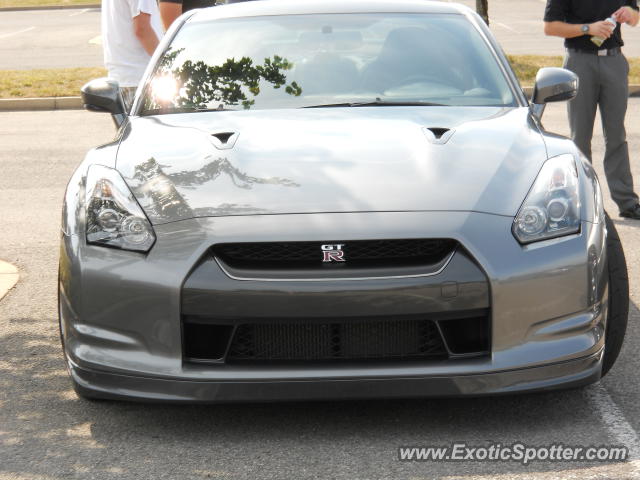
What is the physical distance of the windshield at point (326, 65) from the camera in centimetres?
501

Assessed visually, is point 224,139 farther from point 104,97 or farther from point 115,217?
point 104,97

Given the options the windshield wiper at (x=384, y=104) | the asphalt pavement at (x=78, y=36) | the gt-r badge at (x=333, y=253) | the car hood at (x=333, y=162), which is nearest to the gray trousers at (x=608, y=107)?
the windshield wiper at (x=384, y=104)

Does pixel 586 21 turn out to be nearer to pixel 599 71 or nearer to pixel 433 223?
pixel 599 71

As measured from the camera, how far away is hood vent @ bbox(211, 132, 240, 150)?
4344 mm

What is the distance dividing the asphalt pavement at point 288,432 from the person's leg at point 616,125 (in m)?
2.72

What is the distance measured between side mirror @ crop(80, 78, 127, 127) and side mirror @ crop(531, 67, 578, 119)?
1.87 m

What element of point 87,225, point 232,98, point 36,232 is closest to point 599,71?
point 232,98

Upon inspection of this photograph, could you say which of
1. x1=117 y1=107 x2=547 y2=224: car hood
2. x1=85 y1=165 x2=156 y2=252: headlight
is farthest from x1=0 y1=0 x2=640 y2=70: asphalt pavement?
x1=85 y1=165 x2=156 y2=252: headlight

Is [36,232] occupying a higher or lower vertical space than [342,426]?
lower

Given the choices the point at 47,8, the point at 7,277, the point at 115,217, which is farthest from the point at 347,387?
the point at 47,8

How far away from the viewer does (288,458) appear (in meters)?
3.67

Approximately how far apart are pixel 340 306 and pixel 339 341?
0.16 metres

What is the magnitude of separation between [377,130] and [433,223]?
0.83 metres

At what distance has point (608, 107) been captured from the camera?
7438mm
